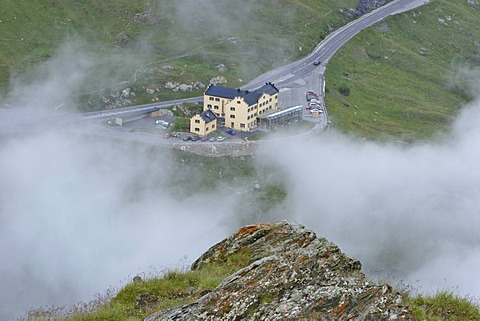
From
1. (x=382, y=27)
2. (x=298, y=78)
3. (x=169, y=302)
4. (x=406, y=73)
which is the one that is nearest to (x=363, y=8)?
(x=382, y=27)

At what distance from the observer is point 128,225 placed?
79312 mm

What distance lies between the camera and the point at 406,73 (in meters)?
143

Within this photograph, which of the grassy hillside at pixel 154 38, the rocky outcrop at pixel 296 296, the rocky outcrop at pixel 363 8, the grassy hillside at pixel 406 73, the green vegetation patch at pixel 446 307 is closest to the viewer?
the rocky outcrop at pixel 296 296

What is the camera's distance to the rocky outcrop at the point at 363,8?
16416 cm

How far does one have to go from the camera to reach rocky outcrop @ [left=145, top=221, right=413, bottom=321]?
13867 millimetres

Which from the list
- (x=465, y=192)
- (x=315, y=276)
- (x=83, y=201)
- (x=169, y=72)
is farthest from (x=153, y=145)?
(x=315, y=276)

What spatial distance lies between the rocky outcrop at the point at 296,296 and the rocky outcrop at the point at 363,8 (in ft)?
517

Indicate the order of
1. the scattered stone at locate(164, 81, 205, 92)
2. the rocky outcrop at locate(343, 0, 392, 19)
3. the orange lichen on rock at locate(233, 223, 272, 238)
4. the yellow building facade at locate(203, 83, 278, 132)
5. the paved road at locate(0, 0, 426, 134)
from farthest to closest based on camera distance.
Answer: the rocky outcrop at locate(343, 0, 392, 19)
the scattered stone at locate(164, 81, 205, 92)
the paved road at locate(0, 0, 426, 134)
the yellow building facade at locate(203, 83, 278, 132)
the orange lichen on rock at locate(233, 223, 272, 238)

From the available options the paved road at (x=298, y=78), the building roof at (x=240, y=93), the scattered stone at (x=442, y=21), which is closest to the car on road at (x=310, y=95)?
the paved road at (x=298, y=78)

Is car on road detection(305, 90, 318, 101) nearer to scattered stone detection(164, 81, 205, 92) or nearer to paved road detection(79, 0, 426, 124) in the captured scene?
paved road detection(79, 0, 426, 124)

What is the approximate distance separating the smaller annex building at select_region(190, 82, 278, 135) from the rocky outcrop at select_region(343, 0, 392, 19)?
71.3 metres

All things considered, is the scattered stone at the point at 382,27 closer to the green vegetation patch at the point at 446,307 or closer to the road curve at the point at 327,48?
the road curve at the point at 327,48

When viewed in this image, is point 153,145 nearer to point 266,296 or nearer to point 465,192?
point 465,192

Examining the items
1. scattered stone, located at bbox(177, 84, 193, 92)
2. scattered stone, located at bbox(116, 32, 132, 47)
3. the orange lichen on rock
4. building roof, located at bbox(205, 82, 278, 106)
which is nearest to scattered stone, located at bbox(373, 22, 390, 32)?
building roof, located at bbox(205, 82, 278, 106)
